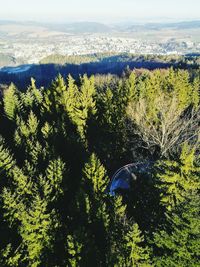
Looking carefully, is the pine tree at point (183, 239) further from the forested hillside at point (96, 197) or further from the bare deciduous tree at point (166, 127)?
the bare deciduous tree at point (166, 127)

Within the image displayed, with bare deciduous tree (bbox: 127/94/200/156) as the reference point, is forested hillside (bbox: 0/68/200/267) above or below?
below

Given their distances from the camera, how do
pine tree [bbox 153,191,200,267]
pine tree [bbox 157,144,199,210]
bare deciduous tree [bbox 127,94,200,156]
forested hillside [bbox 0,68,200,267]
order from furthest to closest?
→ 1. bare deciduous tree [bbox 127,94,200,156]
2. pine tree [bbox 157,144,199,210]
3. forested hillside [bbox 0,68,200,267]
4. pine tree [bbox 153,191,200,267]

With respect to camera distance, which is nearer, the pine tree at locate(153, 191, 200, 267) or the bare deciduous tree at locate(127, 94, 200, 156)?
the pine tree at locate(153, 191, 200, 267)

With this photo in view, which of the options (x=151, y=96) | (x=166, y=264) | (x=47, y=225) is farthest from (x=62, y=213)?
(x=151, y=96)

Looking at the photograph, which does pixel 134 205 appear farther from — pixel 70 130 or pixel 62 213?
pixel 70 130

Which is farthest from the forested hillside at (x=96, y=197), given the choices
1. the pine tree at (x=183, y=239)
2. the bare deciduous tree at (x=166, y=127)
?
the bare deciduous tree at (x=166, y=127)

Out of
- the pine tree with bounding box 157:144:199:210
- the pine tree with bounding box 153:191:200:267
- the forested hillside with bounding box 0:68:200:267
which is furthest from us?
the pine tree with bounding box 157:144:199:210

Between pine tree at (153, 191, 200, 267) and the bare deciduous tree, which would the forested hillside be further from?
the bare deciduous tree

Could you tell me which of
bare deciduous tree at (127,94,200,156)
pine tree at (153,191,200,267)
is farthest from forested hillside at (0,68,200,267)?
bare deciduous tree at (127,94,200,156)

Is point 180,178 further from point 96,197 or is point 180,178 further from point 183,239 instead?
point 96,197
